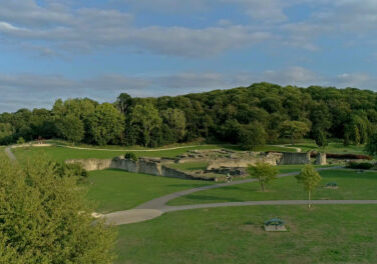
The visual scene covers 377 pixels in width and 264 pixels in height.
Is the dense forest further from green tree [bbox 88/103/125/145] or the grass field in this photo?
the grass field

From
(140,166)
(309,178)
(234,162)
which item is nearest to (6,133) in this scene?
(140,166)

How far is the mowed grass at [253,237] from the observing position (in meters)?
15.0

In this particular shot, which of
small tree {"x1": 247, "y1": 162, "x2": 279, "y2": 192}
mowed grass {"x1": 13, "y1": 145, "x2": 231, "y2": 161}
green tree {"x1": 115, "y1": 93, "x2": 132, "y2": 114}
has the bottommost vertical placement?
mowed grass {"x1": 13, "y1": 145, "x2": 231, "y2": 161}

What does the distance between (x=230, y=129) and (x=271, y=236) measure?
6544 centimetres

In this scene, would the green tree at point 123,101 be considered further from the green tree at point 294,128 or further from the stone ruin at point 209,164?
the stone ruin at point 209,164

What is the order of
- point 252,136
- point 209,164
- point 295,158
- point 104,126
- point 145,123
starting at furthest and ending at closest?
point 145,123 → point 104,126 → point 252,136 → point 295,158 → point 209,164

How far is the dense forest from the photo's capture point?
79338 millimetres

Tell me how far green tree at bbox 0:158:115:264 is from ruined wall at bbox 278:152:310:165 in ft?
146

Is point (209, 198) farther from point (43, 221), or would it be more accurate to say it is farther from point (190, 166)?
point (190, 166)

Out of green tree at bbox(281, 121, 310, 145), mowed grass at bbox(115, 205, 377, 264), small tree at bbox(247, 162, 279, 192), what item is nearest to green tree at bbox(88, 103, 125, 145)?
green tree at bbox(281, 121, 310, 145)

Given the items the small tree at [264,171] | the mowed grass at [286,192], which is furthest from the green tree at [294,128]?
the small tree at [264,171]

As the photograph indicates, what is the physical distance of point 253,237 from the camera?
1756 centimetres

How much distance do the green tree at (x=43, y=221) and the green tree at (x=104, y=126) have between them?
70639 mm

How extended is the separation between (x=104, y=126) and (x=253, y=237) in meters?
68.8
